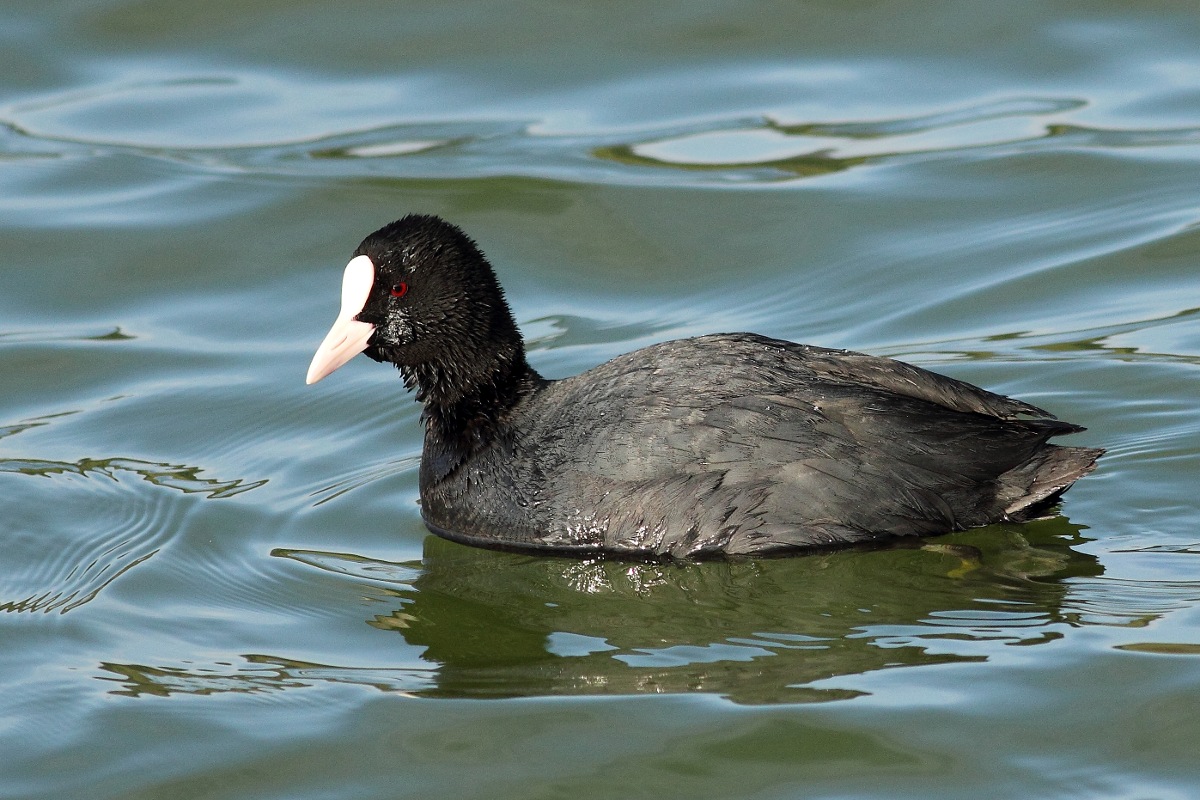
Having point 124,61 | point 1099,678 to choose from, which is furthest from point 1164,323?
point 124,61

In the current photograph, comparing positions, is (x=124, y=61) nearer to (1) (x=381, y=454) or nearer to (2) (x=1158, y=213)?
(1) (x=381, y=454)

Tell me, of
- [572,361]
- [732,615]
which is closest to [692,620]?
[732,615]

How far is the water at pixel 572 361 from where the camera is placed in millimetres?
4516

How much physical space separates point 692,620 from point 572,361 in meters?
2.38

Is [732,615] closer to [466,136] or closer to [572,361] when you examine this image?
[572,361]

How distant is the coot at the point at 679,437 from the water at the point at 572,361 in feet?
0.53

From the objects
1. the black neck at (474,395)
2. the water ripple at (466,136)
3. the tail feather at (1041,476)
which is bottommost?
the tail feather at (1041,476)

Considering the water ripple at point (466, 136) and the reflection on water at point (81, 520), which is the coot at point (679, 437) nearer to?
the reflection on water at point (81, 520)

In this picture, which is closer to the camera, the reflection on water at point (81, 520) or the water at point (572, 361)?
the water at point (572, 361)

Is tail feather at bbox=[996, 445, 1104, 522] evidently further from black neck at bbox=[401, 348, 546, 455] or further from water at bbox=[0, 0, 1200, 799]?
black neck at bbox=[401, 348, 546, 455]

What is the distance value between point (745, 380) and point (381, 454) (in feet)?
5.95

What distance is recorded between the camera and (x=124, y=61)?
10.7 meters

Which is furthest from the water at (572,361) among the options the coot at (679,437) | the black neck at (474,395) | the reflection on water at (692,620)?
the black neck at (474,395)

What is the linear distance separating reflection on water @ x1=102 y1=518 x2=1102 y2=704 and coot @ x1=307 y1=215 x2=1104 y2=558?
0.10 m
